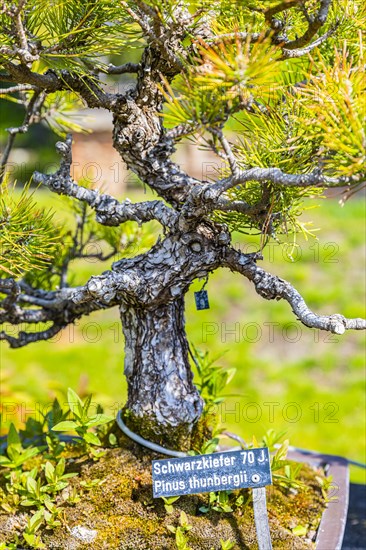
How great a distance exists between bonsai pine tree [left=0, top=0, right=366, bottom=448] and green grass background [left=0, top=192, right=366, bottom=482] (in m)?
0.85

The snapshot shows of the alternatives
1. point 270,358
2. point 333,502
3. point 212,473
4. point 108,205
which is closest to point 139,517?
point 212,473

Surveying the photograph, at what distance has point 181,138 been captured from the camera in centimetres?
95

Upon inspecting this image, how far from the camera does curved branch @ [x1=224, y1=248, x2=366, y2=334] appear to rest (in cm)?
89

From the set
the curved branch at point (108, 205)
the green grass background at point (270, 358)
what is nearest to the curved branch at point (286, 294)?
the curved branch at point (108, 205)

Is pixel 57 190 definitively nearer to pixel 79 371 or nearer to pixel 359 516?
pixel 359 516

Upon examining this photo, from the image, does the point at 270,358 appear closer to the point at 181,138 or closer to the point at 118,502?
the point at 118,502

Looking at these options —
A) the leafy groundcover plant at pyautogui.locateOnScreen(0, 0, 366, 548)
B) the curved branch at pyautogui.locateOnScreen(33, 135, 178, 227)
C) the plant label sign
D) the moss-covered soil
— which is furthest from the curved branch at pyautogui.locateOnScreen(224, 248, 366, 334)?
the moss-covered soil

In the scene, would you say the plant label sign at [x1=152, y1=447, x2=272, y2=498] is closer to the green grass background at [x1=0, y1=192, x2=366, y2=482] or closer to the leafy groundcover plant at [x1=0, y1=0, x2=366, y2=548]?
the leafy groundcover plant at [x1=0, y1=0, x2=366, y2=548]

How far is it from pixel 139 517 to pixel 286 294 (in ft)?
1.40

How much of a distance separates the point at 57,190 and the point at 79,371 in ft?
5.03

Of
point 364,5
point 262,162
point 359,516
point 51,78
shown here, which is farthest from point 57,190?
point 359,516

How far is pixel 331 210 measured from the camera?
10.7ft

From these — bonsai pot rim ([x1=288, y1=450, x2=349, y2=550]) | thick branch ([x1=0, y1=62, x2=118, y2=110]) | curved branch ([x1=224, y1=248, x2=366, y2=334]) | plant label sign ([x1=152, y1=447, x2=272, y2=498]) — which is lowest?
bonsai pot rim ([x1=288, y1=450, x2=349, y2=550])

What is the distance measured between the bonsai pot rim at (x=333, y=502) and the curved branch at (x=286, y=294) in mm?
366
